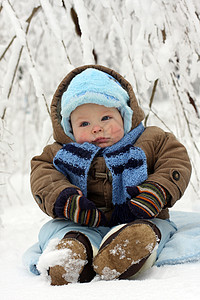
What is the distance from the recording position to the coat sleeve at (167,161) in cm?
132

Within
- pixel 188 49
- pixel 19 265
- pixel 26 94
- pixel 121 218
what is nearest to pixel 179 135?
pixel 188 49

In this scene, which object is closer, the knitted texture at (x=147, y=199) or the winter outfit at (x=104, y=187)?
the winter outfit at (x=104, y=187)

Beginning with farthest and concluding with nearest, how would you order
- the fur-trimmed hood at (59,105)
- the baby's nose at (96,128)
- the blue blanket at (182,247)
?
the fur-trimmed hood at (59,105), the baby's nose at (96,128), the blue blanket at (182,247)

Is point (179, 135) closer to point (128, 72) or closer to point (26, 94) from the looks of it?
point (128, 72)

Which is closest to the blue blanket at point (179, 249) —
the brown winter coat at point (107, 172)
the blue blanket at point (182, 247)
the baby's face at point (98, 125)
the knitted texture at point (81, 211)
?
the blue blanket at point (182, 247)

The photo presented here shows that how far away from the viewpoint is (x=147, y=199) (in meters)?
1.24

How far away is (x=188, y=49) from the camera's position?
181 centimetres

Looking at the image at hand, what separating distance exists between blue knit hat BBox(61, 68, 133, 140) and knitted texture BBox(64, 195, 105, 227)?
384 millimetres

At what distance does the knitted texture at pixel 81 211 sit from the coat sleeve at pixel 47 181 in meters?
0.08

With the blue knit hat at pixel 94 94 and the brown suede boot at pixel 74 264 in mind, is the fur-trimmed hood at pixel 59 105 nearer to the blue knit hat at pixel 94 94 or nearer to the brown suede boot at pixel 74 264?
the blue knit hat at pixel 94 94

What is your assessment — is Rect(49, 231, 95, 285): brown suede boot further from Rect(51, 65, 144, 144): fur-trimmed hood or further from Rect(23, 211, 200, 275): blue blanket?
Rect(51, 65, 144, 144): fur-trimmed hood

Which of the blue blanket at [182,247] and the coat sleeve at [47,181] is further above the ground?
the coat sleeve at [47,181]

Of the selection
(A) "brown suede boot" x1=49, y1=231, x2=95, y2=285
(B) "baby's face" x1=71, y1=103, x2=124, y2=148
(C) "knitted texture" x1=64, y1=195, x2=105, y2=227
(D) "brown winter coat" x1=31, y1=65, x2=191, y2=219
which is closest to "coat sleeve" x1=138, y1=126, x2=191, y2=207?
(D) "brown winter coat" x1=31, y1=65, x2=191, y2=219

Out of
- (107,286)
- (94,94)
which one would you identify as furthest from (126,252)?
(94,94)
